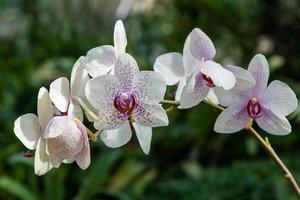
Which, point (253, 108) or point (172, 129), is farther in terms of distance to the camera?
point (172, 129)

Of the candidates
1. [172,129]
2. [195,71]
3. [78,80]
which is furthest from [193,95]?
[172,129]

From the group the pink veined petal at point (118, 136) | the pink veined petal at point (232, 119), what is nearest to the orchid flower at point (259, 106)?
the pink veined petal at point (232, 119)

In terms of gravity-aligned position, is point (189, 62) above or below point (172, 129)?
above

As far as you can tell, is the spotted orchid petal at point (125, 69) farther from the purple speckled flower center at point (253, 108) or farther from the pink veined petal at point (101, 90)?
the purple speckled flower center at point (253, 108)

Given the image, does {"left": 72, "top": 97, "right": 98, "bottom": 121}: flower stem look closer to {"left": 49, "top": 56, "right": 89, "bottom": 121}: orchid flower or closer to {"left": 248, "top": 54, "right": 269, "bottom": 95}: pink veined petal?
{"left": 49, "top": 56, "right": 89, "bottom": 121}: orchid flower

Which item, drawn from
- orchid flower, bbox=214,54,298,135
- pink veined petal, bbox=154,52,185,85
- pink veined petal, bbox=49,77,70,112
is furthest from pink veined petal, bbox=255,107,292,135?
pink veined petal, bbox=49,77,70,112

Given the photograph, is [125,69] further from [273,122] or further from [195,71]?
[273,122]

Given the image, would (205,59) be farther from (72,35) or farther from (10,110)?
(72,35)
